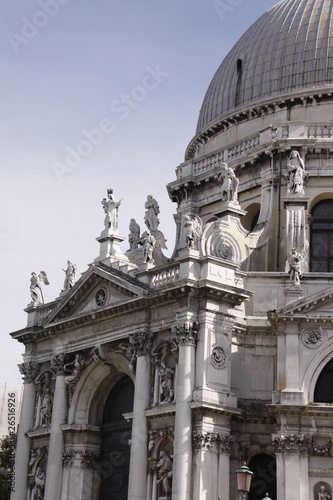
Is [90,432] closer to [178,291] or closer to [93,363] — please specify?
[93,363]

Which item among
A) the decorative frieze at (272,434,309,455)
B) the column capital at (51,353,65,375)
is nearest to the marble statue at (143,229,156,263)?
the column capital at (51,353,65,375)

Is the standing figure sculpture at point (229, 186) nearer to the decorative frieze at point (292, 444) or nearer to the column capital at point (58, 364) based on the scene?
the column capital at point (58, 364)

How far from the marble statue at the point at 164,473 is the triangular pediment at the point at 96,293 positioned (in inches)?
222

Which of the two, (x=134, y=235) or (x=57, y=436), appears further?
(x=134, y=235)

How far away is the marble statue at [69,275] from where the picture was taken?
4218 centimetres

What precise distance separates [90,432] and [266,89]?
1614 centimetres

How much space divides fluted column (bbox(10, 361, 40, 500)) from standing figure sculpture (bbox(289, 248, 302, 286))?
12.0 metres

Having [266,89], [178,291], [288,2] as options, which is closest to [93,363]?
[178,291]

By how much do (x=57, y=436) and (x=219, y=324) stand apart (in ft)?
28.4

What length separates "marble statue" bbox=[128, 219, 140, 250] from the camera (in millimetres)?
43778

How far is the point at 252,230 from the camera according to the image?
41.7m

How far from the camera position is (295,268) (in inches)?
1375

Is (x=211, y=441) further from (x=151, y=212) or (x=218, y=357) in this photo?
(x=151, y=212)

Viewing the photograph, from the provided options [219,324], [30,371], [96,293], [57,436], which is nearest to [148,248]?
[96,293]
